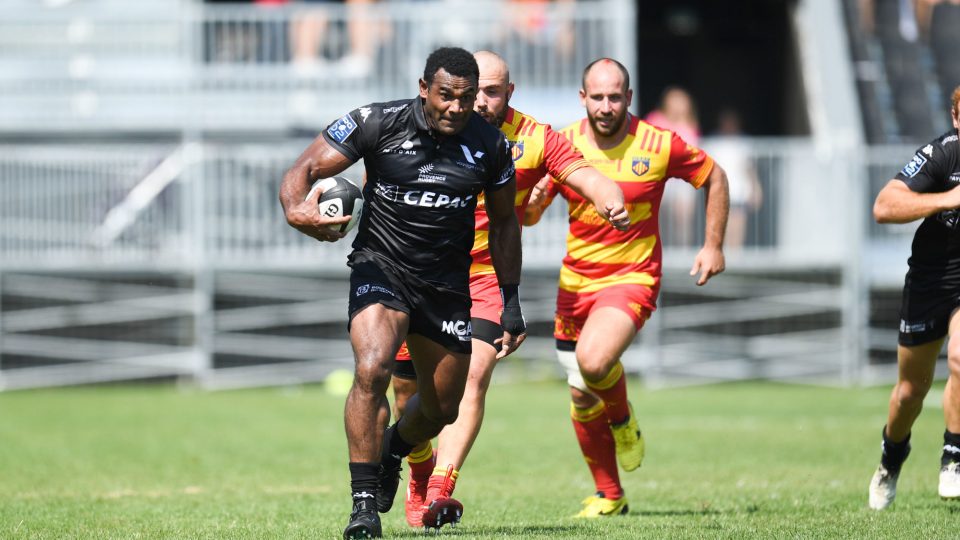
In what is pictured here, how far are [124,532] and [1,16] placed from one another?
55.4 ft

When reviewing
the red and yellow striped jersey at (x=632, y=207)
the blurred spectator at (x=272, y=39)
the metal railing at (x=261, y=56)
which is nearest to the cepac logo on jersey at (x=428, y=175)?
the red and yellow striped jersey at (x=632, y=207)

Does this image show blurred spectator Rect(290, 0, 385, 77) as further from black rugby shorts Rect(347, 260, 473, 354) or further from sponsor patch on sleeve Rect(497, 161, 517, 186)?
black rugby shorts Rect(347, 260, 473, 354)

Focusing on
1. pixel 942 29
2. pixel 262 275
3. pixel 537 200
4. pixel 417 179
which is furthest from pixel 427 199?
pixel 942 29

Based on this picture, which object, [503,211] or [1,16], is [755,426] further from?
[1,16]

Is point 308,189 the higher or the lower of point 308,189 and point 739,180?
the higher

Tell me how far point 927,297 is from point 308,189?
12.3ft

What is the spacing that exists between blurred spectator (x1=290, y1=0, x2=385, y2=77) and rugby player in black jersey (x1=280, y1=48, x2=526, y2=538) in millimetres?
14314

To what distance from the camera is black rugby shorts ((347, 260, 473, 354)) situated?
7.75 metres

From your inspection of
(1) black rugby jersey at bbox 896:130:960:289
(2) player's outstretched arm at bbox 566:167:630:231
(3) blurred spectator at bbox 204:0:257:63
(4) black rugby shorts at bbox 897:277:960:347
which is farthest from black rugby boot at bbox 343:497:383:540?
(3) blurred spectator at bbox 204:0:257:63

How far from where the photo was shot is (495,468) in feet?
40.9

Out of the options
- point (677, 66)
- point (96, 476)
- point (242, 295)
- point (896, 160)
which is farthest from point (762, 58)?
point (96, 476)

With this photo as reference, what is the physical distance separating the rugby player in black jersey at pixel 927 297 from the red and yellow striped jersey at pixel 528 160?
1.80 m

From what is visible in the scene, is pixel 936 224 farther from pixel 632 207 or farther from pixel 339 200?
pixel 339 200

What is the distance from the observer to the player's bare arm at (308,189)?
7.36 metres
